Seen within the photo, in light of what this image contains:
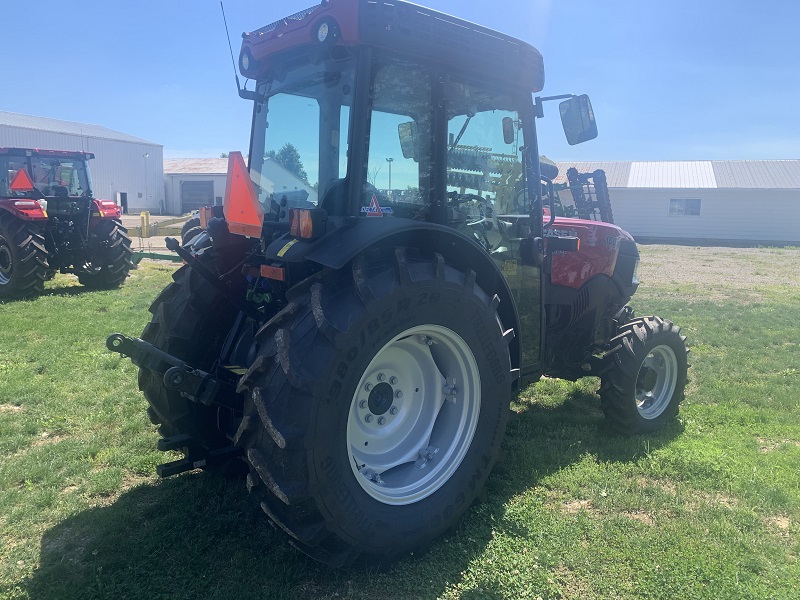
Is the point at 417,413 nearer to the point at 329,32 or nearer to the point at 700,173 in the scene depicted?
the point at 329,32

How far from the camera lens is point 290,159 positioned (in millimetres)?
3584

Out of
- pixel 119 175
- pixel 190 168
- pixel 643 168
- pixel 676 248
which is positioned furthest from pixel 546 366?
pixel 190 168

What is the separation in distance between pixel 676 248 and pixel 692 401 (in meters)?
22.2

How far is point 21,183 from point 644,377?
11.8m

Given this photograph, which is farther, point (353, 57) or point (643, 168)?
point (643, 168)

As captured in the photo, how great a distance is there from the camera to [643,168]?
34000mm

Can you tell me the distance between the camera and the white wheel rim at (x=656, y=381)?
4770 mm

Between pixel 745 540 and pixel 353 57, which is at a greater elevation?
pixel 353 57

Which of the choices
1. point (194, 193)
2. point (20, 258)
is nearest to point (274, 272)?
point (20, 258)

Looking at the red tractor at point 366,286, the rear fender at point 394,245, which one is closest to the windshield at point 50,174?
the red tractor at point 366,286

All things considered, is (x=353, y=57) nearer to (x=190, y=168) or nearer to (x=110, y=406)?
(x=110, y=406)

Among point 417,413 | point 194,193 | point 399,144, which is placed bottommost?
point 417,413

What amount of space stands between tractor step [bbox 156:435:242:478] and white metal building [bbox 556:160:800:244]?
28.2m

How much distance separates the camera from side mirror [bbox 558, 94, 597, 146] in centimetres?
392
